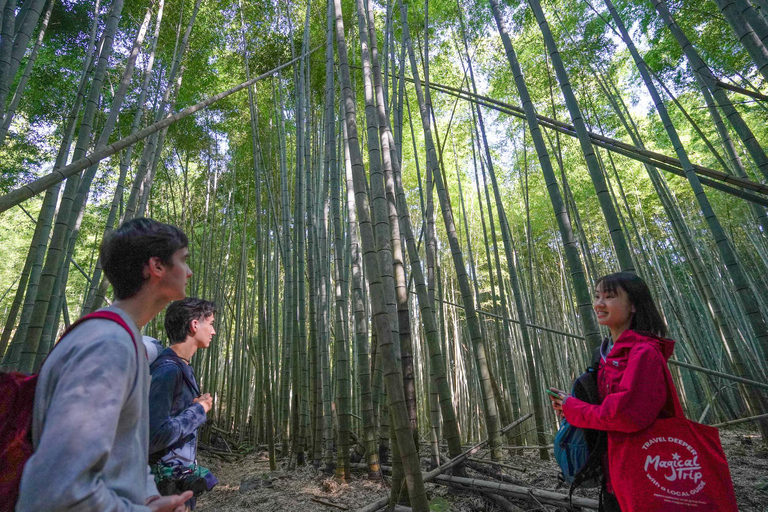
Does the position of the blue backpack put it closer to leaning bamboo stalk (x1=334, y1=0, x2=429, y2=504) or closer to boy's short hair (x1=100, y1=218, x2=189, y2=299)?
leaning bamboo stalk (x1=334, y1=0, x2=429, y2=504)

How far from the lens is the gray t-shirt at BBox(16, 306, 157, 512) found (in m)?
0.49

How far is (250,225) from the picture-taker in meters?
7.11

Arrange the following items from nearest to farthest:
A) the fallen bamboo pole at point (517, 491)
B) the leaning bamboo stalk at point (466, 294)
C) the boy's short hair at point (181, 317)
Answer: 1. the boy's short hair at point (181, 317)
2. the fallen bamboo pole at point (517, 491)
3. the leaning bamboo stalk at point (466, 294)

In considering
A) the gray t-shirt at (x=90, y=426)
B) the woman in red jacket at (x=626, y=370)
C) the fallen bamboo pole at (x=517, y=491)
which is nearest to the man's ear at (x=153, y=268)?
the gray t-shirt at (x=90, y=426)

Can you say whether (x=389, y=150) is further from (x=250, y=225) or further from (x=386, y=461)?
(x=250, y=225)

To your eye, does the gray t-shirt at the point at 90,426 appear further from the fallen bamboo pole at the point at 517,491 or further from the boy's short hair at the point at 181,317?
the fallen bamboo pole at the point at 517,491

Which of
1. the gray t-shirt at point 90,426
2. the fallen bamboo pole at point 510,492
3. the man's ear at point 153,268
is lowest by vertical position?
the fallen bamboo pole at point 510,492

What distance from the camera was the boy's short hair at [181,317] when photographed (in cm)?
147

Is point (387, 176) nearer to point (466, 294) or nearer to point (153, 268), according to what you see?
point (466, 294)

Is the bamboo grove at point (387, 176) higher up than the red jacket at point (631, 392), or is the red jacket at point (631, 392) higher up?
the bamboo grove at point (387, 176)

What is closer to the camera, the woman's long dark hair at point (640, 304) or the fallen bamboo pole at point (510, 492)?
the woman's long dark hair at point (640, 304)

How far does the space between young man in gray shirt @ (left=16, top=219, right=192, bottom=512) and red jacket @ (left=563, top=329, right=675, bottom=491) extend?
0.93 metres

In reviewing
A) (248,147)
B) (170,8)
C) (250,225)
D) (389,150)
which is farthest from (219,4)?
(389,150)

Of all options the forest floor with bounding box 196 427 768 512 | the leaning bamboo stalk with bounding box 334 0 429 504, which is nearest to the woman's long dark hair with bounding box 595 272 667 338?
the leaning bamboo stalk with bounding box 334 0 429 504
